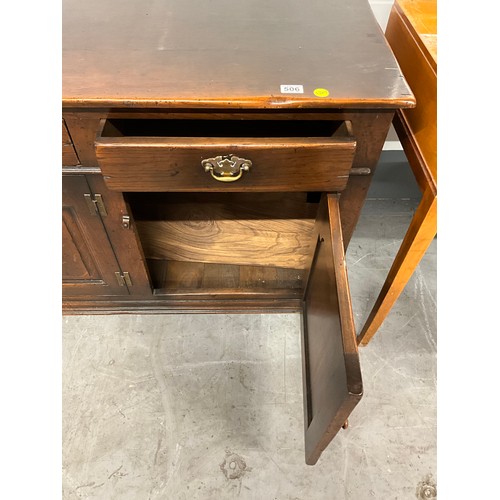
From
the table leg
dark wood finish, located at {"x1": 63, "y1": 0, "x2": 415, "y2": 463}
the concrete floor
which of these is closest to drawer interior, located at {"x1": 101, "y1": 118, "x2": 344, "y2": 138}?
dark wood finish, located at {"x1": 63, "y1": 0, "x2": 415, "y2": 463}

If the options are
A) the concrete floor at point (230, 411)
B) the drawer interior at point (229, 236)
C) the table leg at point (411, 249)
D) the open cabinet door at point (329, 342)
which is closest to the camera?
the open cabinet door at point (329, 342)

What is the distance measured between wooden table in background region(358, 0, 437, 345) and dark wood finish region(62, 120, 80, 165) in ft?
1.77

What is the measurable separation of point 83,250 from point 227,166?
15.6 inches

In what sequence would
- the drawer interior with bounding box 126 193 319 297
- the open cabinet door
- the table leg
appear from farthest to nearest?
the drawer interior with bounding box 126 193 319 297 < the table leg < the open cabinet door

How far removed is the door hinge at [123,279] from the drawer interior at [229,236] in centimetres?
9

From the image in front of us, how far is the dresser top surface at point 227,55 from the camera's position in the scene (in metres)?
0.51

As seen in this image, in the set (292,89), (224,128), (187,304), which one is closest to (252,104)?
(292,89)

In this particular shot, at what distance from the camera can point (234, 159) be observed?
52cm

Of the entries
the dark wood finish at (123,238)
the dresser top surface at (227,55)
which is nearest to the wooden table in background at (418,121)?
the dresser top surface at (227,55)

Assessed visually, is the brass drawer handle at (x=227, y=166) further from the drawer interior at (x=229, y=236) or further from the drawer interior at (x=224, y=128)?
the drawer interior at (x=229, y=236)

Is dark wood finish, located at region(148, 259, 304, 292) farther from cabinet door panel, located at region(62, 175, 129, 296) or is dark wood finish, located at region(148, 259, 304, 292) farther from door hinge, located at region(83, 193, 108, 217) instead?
door hinge, located at region(83, 193, 108, 217)

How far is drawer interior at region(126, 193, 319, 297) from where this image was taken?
913 mm

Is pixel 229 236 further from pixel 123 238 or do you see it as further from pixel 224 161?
pixel 224 161

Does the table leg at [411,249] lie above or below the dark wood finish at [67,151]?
below
